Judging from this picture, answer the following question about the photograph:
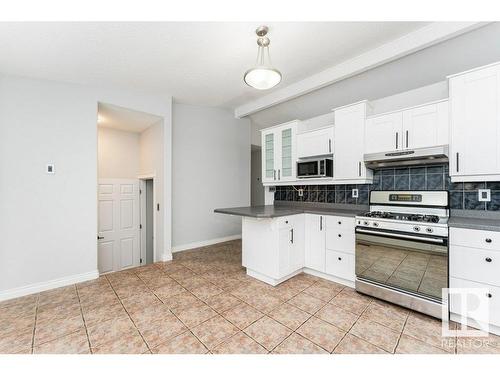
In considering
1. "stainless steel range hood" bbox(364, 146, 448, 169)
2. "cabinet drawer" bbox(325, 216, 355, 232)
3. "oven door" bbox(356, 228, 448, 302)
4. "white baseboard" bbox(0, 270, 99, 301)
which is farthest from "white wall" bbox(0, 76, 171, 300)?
"stainless steel range hood" bbox(364, 146, 448, 169)

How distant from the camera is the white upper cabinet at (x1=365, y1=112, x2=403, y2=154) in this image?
8.20ft

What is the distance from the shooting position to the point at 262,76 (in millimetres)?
2104

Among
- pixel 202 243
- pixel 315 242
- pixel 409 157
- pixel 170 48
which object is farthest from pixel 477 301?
pixel 202 243

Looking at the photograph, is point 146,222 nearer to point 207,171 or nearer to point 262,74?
point 207,171

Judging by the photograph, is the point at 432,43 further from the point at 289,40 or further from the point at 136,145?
the point at 136,145

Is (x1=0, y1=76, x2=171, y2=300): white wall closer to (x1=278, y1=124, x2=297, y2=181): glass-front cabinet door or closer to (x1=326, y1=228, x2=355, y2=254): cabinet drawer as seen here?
(x1=278, y1=124, x2=297, y2=181): glass-front cabinet door

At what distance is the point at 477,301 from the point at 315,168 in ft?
6.71

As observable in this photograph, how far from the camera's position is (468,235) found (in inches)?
72.9

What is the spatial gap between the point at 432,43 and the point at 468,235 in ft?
6.20

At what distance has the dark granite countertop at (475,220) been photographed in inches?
70.4

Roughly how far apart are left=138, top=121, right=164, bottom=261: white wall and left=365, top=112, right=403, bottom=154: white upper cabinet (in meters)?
3.22

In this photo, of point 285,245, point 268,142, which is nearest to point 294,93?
point 268,142

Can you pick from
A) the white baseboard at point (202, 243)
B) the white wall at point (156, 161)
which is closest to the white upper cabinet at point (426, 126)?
the white wall at point (156, 161)

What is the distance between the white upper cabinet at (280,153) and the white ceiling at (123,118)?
200 centimetres
